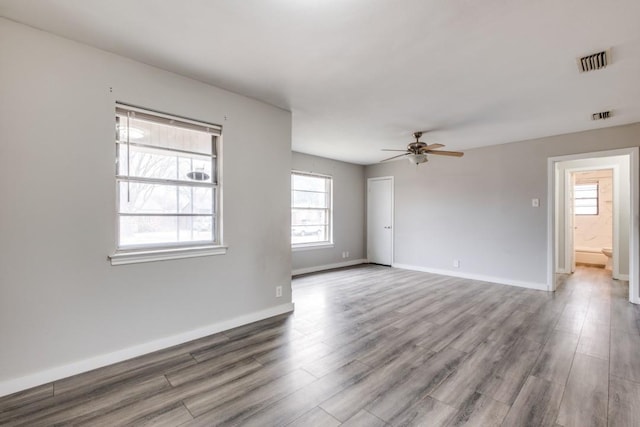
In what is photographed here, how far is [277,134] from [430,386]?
115 inches

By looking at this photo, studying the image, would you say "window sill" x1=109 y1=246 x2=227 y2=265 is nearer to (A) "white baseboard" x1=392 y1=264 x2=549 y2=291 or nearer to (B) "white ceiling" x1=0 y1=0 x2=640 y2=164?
(B) "white ceiling" x1=0 y1=0 x2=640 y2=164

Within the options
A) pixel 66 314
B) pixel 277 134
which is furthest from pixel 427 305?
pixel 66 314

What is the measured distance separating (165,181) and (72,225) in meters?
0.77

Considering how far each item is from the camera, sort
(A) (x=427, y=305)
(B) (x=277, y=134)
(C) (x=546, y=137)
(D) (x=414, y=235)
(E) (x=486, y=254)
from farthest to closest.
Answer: (D) (x=414, y=235)
(E) (x=486, y=254)
(C) (x=546, y=137)
(A) (x=427, y=305)
(B) (x=277, y=134)

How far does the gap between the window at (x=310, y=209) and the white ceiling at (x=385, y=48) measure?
98.2 inches

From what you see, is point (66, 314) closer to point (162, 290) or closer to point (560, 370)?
point (162, 290)

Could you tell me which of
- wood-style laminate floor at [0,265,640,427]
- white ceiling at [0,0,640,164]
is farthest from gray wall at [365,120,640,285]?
wood-style laminate floor at [0,265,640,427]

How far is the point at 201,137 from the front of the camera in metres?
2.94

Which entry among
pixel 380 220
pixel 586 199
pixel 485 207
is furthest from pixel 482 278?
pixel 586 199

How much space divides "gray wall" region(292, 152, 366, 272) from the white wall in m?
3.04

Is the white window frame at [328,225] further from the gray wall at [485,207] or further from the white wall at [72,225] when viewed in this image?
the white wall at [72,225]

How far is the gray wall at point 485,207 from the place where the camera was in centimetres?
463

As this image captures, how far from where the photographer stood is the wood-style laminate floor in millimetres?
1762

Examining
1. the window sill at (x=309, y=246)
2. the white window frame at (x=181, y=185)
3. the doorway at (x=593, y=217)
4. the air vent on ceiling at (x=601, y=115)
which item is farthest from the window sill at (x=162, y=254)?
the doorway at (x=593, y=217)
